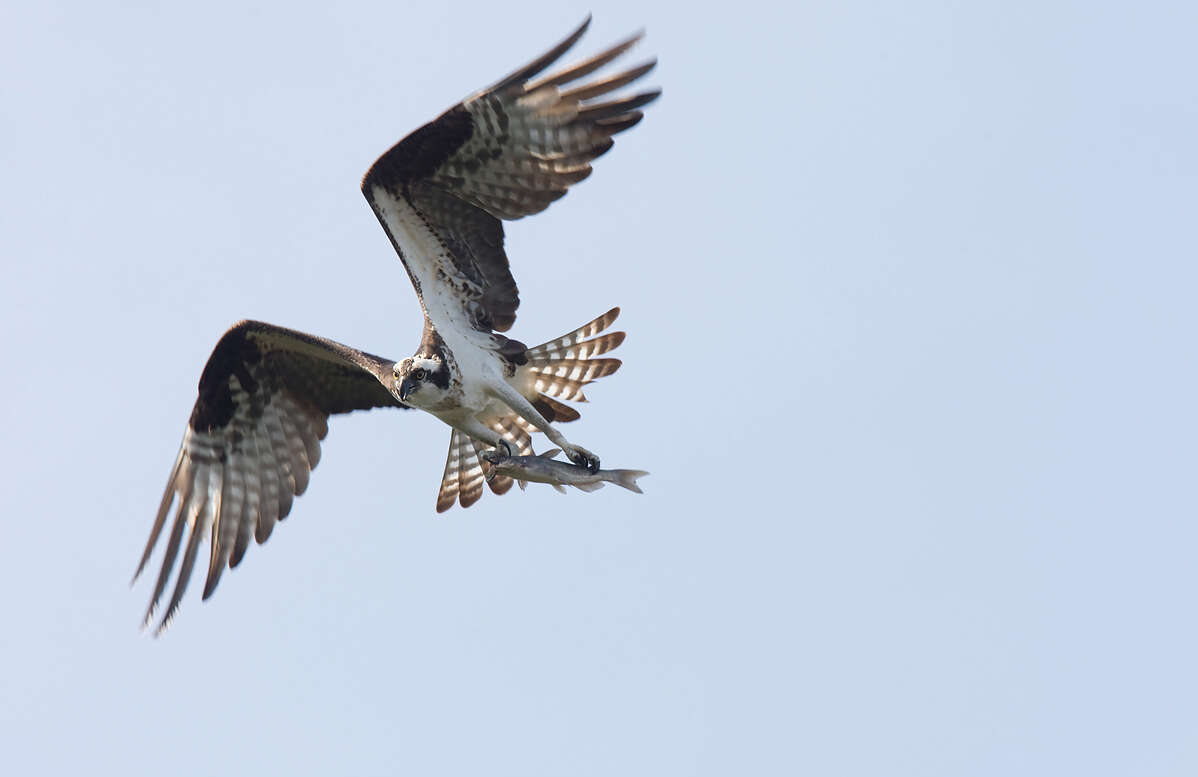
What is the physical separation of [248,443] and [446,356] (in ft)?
9.40

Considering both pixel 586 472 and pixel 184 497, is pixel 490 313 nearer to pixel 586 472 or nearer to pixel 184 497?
pixel 586 472

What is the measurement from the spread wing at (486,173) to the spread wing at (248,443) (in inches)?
69.4

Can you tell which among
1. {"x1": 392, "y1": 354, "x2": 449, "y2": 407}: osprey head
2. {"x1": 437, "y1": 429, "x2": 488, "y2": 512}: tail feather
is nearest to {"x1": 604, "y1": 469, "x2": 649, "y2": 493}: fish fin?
{"x1": 392, "y1": 354, "x2": 449, "y2": 407}: osprey head

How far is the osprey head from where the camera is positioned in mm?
12453

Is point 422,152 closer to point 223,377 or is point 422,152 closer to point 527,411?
point 527,411

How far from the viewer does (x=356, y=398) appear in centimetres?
1465

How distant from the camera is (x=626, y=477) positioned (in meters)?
11.8

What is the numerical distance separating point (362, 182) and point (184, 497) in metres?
3.71

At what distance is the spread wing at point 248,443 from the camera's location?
14273 millimetres

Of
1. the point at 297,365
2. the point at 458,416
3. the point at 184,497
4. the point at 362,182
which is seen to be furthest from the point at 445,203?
the point at 184,497

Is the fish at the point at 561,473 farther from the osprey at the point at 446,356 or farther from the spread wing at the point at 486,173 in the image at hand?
the spread wing at the point at 486,173

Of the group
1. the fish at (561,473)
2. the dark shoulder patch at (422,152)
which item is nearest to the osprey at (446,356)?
the dark shoulder patch at (422,152)

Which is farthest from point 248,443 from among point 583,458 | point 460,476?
point 583,458

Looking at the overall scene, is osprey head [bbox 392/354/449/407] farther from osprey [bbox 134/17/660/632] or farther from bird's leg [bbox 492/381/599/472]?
bird's leg [bbox 492/381/599/472]
